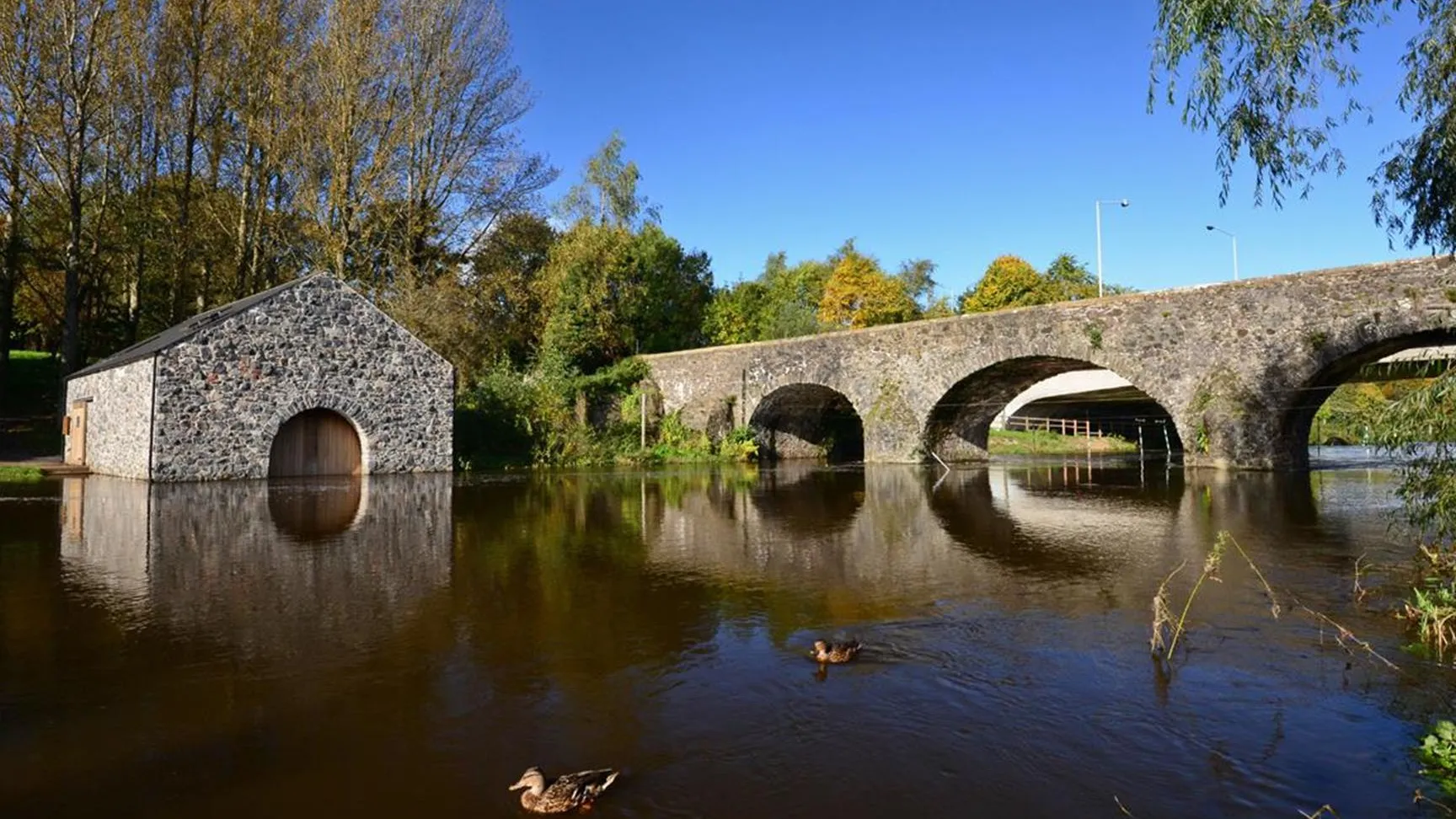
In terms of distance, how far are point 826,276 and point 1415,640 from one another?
52011mm

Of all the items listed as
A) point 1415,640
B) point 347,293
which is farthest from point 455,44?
point 1415,640

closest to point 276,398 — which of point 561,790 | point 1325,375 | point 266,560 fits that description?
point 266,560

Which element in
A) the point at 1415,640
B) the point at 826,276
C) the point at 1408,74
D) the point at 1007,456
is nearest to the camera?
the point at 1415,640

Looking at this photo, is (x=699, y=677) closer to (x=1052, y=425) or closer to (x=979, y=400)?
(x=979, y=400)

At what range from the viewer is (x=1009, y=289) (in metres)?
46.1

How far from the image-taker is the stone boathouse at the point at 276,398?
55.2 feet

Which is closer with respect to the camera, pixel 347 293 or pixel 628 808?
pixel 628 808

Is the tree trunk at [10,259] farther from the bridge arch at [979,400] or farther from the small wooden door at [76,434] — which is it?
Result: the bridge arch at [979,400]

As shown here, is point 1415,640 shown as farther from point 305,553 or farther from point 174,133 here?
point 174,133

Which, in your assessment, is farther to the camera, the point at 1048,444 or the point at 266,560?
the point at 1048,444

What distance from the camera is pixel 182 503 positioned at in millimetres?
12859

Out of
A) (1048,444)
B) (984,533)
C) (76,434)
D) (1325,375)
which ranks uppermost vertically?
(1325,375)

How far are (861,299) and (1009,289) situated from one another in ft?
25.7

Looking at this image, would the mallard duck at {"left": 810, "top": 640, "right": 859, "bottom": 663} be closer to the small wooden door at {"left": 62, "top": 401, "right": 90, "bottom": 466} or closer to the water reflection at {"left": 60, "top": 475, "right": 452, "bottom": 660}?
the water reflection at {"left": 60, "top": 475, "right": 452, "bottom": 660}
